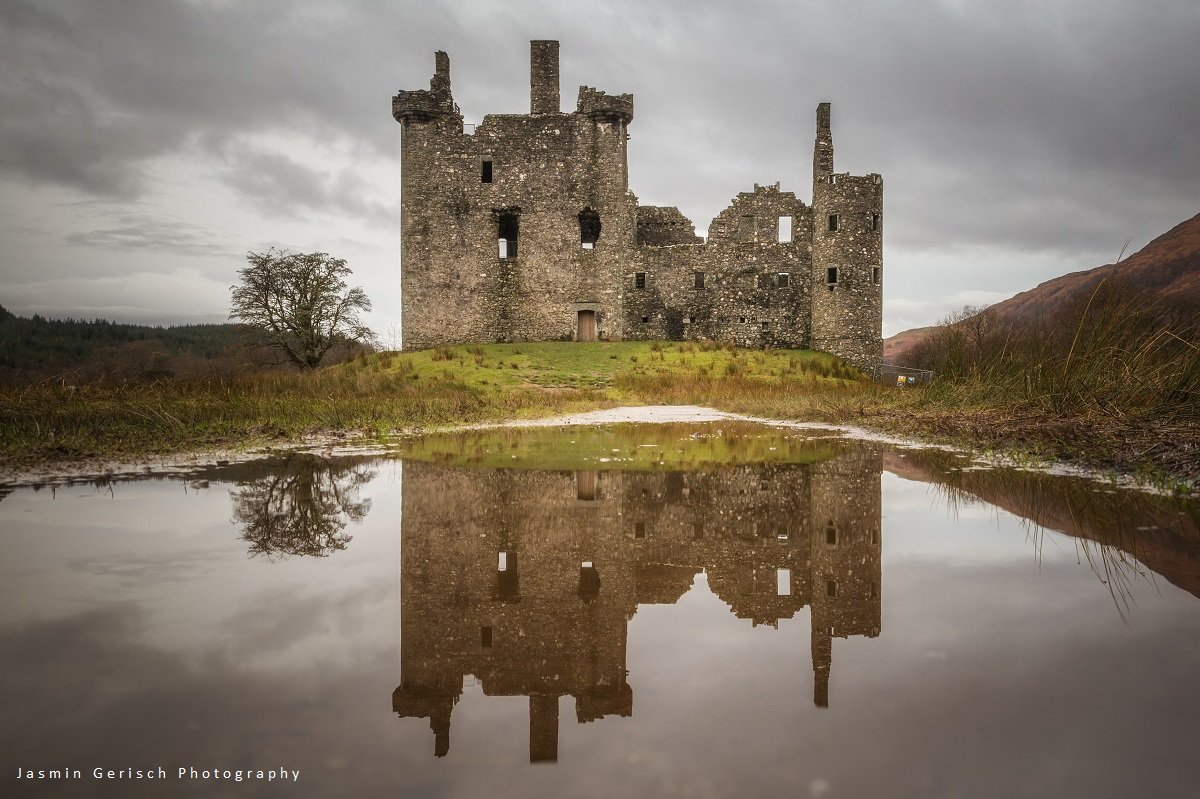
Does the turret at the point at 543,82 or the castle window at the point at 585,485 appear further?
the turret at the point at 543,82

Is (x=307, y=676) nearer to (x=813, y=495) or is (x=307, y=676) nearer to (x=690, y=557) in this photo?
(x=690, y=557)

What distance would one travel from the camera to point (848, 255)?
30703 mm

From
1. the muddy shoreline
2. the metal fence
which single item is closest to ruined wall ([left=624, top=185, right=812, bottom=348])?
the metal fence

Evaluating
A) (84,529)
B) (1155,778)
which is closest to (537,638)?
(1155,778)

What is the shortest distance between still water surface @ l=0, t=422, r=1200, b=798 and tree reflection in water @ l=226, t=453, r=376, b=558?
1.4 inches

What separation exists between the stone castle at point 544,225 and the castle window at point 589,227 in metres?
0.13

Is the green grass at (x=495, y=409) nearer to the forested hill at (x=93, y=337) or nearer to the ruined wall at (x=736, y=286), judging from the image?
the ruined wall at (x=736, y=286)

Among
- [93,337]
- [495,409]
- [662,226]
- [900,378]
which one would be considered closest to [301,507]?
[495,409]

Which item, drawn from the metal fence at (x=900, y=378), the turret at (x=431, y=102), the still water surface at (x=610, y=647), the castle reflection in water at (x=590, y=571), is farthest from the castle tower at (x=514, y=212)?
the still water surface at (x=610, y=647)

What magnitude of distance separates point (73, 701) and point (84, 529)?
238 centimetres

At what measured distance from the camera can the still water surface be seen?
1569mm

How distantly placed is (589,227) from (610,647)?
103 feet

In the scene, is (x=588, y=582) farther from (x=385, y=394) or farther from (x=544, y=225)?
(x=544, y=225)

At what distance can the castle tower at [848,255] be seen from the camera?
30.6 m
